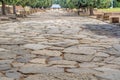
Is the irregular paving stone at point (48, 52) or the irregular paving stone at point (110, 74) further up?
the irregular paving stone at point (110, 74)

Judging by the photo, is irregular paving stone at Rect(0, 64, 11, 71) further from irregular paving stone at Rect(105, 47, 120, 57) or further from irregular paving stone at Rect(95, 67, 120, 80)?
irregular paving stone at Rect(105, 47, 120, 57)

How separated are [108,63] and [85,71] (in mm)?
878

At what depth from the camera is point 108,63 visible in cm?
576

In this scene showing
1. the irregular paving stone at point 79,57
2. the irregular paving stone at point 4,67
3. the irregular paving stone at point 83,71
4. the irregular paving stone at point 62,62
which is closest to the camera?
the irregular paving stone at point 83,71

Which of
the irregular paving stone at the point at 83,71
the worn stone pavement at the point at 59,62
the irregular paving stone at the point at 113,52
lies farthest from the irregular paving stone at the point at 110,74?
the irregular paving stone at the point at 113,52

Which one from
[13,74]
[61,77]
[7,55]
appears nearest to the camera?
[61,77]

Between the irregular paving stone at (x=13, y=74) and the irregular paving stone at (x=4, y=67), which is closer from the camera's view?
the irregular paving stone at (x=13, y=74)

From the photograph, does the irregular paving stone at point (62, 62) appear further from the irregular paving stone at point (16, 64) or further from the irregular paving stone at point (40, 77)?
the irregular paving stone at point (40, 77)

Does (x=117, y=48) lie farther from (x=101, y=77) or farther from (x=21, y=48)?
(x=101, y=77)

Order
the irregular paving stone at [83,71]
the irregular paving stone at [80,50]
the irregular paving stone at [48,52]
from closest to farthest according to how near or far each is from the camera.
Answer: the irregular paving stone at [83,71] < the irregular paving stone at [48,52] < the irregular paving stone at [80,50]

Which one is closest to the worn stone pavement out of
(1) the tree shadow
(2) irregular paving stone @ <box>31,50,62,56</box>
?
(2) irregular paving stone @ <box>31,50,62,56</box>

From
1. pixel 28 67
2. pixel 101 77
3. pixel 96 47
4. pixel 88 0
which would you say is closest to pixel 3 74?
pixel 28 67

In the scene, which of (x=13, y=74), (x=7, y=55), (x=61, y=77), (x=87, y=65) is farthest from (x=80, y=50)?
(x=13, y=74)

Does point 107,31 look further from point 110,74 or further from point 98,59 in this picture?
point 110,74
